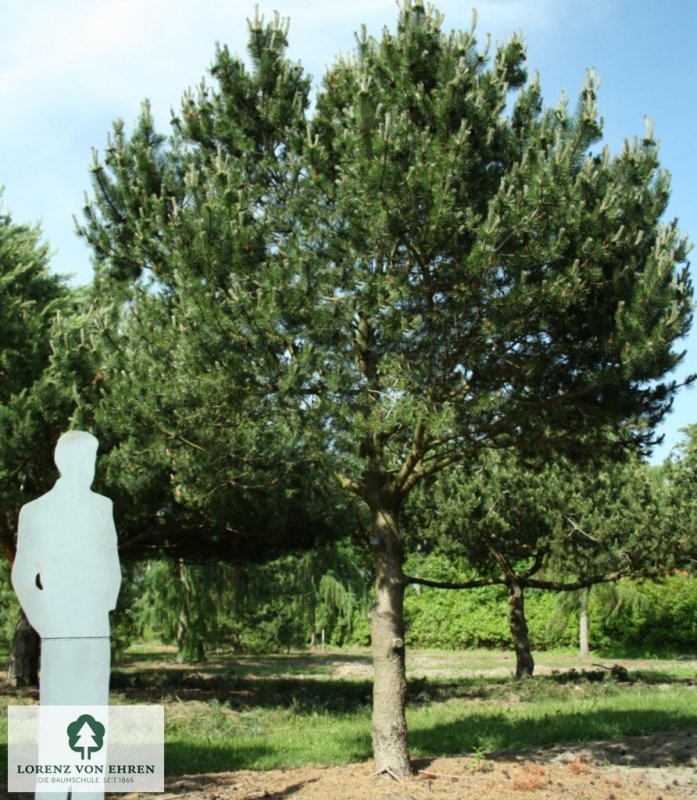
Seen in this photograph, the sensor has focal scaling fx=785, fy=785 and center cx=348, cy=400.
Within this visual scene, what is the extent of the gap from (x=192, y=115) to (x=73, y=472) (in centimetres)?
419

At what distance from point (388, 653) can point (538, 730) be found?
11.0ft

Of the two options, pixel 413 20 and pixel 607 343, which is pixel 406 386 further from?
pixel 413 20

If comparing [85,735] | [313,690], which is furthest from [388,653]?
[313,690]

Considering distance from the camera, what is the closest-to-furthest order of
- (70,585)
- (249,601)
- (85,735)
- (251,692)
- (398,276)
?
(70,585)
(85,735)
(398,276)
(251,692)
(249,601)

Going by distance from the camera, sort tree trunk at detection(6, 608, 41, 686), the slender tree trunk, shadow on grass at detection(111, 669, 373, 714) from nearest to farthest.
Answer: shadow on grass at detection(111, 669, 373, 714) → tree trunk at detection(6, 608, 41, 686) → the slender tree trunk

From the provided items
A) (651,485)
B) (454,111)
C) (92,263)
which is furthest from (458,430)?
(651,485)

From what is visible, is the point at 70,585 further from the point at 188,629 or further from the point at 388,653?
the point at 188,629

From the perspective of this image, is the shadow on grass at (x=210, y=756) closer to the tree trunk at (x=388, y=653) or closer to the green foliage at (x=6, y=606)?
the tree trunk at (x=388, y=653)

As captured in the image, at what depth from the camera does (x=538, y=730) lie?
889 centimetres

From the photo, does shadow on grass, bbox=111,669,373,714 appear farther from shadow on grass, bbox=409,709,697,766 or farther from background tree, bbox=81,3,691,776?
background tree, bbox=81,3,691,776

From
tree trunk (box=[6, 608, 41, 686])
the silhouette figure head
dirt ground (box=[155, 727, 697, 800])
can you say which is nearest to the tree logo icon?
the silhouette figure head

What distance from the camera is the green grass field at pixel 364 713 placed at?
26.6ft

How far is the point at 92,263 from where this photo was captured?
8.38m

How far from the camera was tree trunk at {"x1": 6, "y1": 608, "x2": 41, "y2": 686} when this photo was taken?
12922 millimetres
